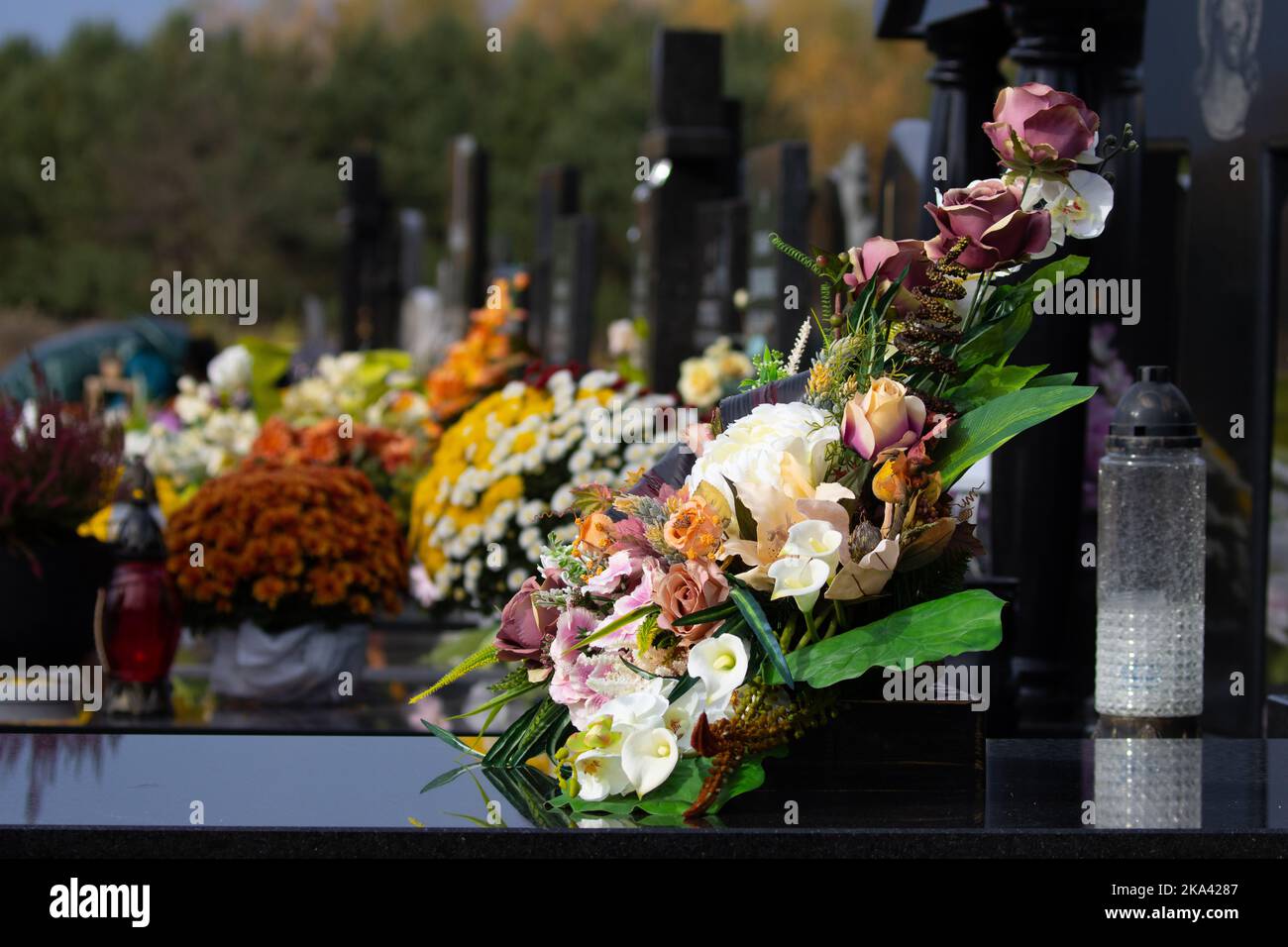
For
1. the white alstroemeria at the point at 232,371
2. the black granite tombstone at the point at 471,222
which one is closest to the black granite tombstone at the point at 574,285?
the black granite tombstone at the point at 471,222

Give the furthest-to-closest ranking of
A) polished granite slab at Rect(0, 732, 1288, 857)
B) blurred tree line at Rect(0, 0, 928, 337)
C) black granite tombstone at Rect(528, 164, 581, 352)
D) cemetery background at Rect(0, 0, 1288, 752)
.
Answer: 1. blurred tree line at Rect(0, 0, 928, 337)
2. black granite tombstone at Rect(528, 164, 581, 352)
3. cemetery background at Rect(0, 0, 1288, 752)
4. polished granite slab at Rect(0, 732, 1288, 857)

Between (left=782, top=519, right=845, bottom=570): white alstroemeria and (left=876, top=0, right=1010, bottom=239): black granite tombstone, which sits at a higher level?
(left=876, top=0, right=1010, bottom=239): black granite tombstone

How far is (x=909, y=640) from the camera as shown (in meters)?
1.96

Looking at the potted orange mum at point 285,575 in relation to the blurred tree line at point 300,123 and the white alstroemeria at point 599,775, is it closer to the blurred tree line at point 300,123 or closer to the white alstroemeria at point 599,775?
the white alstroemeria at point 599,775

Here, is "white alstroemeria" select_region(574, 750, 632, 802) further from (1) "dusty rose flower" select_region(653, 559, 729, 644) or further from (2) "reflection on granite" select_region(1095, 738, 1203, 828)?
(2) "reflection on granite" select_region(1095, 738, 1203, 828)

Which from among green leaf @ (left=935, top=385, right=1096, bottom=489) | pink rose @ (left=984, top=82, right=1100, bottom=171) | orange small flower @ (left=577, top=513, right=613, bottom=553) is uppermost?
pink rose @ (left=984, top=82, right=1100, bottom=171)

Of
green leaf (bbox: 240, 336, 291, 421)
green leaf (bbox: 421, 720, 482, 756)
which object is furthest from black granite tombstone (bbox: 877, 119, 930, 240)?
green leaf (bbox: 421, 720, 482, 756)

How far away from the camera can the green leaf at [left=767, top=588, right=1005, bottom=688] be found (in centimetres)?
193

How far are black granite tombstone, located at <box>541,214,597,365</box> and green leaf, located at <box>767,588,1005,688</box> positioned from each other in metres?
9.40

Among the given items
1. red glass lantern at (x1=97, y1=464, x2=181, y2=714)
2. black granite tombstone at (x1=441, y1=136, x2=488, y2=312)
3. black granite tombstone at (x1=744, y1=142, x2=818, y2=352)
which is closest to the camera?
red glass lantern at (x1=97, y1=464, x2=181, y2=714)

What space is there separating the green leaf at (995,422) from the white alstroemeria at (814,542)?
0.58ft

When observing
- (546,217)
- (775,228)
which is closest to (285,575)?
(775,228)
